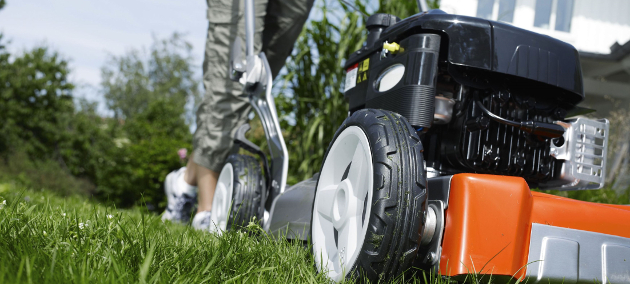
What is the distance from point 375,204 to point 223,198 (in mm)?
951

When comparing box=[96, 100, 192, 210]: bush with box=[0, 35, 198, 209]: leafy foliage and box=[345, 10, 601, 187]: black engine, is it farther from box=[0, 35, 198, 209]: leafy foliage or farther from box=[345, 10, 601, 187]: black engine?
box=[345, 10, 601, 187]: black engine

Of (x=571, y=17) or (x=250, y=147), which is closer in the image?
(x=250, y=147)

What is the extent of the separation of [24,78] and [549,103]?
933 centimetres

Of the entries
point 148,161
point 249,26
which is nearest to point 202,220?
point 249,26

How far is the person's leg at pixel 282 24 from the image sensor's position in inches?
81.4

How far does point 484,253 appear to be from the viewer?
0.92 metres

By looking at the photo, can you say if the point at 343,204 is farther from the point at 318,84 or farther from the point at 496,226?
the point at 318,84

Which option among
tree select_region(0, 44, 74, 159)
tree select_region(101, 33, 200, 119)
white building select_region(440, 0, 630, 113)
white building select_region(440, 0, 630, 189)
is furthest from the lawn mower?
tree select_region(101, 33, 200, 119)

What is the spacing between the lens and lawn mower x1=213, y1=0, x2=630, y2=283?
0.91 meters

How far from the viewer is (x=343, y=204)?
1.06m

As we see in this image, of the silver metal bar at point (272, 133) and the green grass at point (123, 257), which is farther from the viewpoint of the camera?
the silver metal bar at point (272, 133)

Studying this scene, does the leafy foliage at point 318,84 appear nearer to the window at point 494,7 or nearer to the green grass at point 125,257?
the window at point 494,7

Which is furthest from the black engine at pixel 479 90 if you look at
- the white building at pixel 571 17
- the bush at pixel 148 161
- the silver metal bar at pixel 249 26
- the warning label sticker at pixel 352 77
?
the bush at pixel 148 161

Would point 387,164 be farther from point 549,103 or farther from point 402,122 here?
point 549,103
